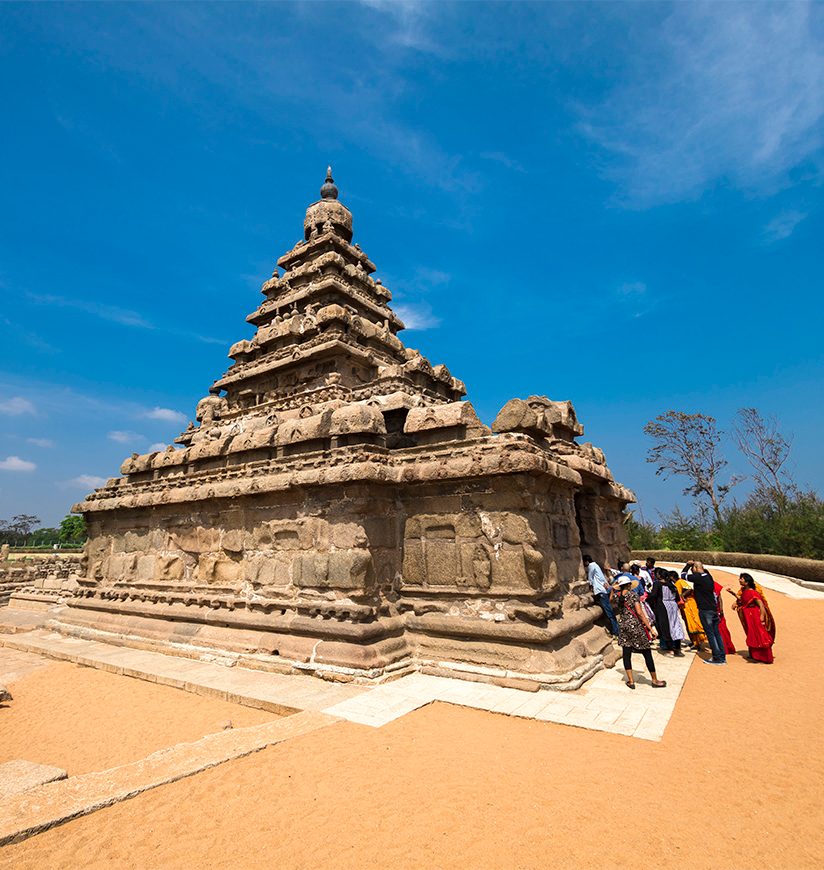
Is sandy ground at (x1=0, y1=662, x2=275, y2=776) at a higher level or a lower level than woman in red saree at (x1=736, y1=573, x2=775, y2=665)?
lower

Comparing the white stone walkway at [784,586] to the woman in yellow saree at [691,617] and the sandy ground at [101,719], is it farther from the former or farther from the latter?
the sandy ground at [101,719]

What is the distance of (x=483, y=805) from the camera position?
11.3ft

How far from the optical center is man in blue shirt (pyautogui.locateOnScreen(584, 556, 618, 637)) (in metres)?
8.15

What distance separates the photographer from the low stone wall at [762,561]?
18.9 meters

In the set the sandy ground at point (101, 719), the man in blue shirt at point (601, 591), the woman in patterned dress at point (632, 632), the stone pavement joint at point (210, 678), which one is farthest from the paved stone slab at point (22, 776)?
the man in blue shirt at point (601, 591)

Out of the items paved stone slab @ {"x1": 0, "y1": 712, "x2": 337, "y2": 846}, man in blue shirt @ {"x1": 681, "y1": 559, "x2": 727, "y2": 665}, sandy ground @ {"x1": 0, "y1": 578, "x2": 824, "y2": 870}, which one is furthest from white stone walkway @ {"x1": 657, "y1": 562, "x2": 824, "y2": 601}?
paved stone slab @ {"x1": 0, "y1": 712, "x2": 337, "y2": 846}

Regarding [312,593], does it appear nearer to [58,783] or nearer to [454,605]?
[454,605]

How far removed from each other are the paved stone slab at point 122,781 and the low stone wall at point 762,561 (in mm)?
21281

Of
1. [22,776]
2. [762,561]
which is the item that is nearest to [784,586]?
[762,561]

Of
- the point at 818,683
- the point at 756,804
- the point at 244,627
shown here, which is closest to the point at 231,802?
the point at 756,804

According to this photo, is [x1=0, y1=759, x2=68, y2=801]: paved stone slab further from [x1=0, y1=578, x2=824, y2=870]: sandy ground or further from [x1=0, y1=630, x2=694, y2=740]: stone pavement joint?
[x1=0, y1=630, x2=694, y2=740]: stone pavement joint

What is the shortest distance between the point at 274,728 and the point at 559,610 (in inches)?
A: 156

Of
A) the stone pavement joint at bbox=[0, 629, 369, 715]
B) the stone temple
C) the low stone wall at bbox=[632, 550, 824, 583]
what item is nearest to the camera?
the stone pavement joint at bbox=[0, 629, 369, 715]

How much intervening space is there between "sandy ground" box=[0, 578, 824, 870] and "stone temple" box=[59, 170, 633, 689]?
5.73ft
